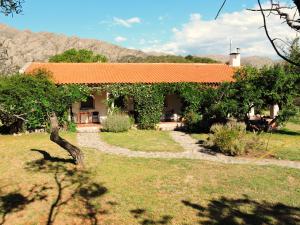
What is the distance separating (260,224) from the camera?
26.4 ft

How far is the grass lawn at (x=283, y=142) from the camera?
15026 mm

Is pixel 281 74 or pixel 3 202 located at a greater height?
pixel 281 74

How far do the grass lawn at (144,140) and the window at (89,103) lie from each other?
4147 mm

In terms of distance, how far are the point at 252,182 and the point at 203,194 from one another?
205 centimetres

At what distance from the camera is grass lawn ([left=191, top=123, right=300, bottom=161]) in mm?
15026

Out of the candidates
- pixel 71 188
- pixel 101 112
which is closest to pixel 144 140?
pixel 101 112

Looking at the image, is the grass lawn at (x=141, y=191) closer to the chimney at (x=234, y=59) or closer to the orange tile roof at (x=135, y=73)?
the orange tile roof at (x=135, y=73)

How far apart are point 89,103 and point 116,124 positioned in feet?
13.7

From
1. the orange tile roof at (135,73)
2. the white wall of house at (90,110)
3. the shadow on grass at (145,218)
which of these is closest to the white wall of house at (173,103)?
the orange tile roof at (135,73)

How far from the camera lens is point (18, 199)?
31.4ft

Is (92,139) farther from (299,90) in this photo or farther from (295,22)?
(295,22)

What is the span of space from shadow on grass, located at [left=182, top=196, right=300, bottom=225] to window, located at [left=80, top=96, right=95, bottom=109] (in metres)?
15.6

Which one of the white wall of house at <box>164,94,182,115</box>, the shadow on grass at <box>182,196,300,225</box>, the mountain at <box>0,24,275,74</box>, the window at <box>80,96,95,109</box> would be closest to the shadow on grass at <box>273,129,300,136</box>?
the white wall of house at <box>164,94,182,115</box>

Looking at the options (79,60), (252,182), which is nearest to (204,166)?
(252,182)
